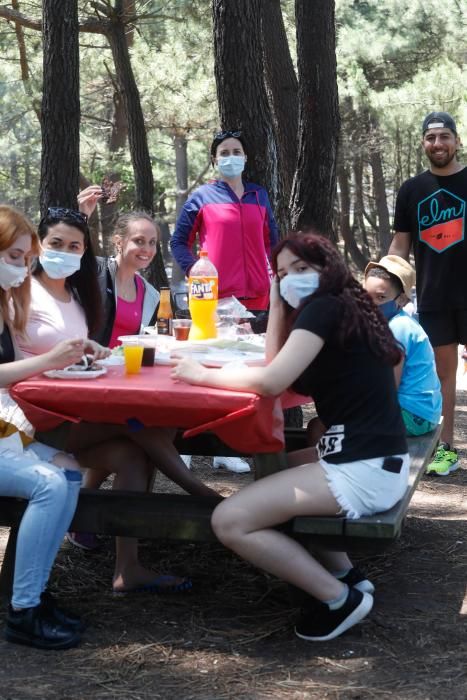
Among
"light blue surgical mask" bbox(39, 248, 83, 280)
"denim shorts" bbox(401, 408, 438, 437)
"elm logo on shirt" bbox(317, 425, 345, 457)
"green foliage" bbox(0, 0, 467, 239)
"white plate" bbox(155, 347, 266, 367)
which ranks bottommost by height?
"denim shorts" bbox(401, 408, 438, 437)

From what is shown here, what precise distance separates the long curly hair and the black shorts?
7.58ft

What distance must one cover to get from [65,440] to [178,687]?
92 cm

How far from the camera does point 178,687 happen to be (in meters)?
2.80

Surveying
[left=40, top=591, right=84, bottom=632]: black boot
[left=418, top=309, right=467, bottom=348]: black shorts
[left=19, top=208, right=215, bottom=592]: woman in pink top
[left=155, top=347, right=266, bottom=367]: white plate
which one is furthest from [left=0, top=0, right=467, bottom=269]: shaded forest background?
[left=40, top=591, right=84, bottom=632]: black boot

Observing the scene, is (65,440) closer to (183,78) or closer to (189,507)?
(189,507)

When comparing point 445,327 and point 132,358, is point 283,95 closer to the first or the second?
point 445,327

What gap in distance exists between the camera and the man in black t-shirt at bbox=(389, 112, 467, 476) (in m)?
5.14

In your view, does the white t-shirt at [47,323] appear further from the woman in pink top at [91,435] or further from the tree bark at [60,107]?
the tree bark at [60,107]

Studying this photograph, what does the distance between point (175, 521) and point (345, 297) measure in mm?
906

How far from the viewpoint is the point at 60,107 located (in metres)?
8.02

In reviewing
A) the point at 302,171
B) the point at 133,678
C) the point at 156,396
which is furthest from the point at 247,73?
the point at 133,678

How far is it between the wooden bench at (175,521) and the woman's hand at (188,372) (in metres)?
0.38

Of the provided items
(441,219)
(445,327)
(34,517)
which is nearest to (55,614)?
(34,517)

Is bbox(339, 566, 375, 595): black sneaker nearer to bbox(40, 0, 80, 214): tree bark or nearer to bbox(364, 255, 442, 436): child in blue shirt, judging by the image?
bbox(364, 255, 442, 436): child in blue shirt
